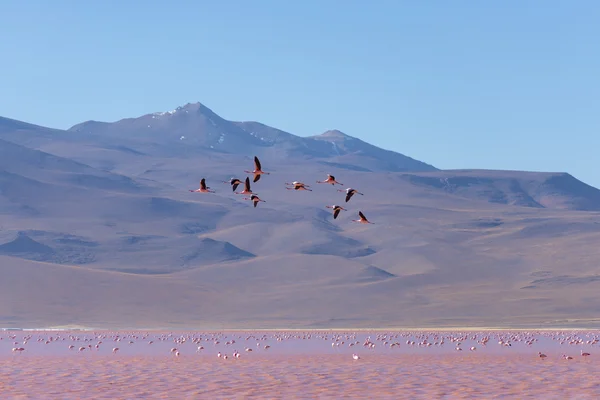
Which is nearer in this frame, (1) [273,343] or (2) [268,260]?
(1) [273,343]

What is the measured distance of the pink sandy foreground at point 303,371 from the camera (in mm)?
30781

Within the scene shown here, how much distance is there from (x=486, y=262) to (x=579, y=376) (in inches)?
3979

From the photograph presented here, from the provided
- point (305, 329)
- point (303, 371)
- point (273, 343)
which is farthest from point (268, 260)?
point (303, 371)

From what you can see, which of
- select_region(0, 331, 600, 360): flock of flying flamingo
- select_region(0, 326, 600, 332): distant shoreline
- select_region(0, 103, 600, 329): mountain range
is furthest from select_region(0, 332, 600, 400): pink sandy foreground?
select_region(0, 326, 600, 332): distant shoreline

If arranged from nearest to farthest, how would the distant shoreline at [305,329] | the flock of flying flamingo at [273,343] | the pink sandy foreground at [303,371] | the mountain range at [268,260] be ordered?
the pink sandy foreground at [303,371] < the flock of flying flamingo at [273,343] < the distant shoreline at [305,329] < the mountain range at [268,260]

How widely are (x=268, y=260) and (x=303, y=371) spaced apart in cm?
9061

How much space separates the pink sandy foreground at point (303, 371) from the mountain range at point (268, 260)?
40.0ft

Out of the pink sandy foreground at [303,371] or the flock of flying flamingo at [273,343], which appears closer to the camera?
the pink sandy foreground at [303,371]

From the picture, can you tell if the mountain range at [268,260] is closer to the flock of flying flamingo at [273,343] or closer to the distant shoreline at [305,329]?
the distant shoreline at [305,329]

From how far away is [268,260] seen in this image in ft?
420

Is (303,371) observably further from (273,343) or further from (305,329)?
(305,329)

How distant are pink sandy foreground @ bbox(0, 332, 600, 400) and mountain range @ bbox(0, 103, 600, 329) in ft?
40.0

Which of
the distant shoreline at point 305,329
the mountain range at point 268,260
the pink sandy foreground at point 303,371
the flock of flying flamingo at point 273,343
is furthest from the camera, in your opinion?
the mountain range at point 268,260

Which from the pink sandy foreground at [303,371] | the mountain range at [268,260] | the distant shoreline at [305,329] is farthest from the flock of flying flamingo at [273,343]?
the distant shoreline at [305,329]
